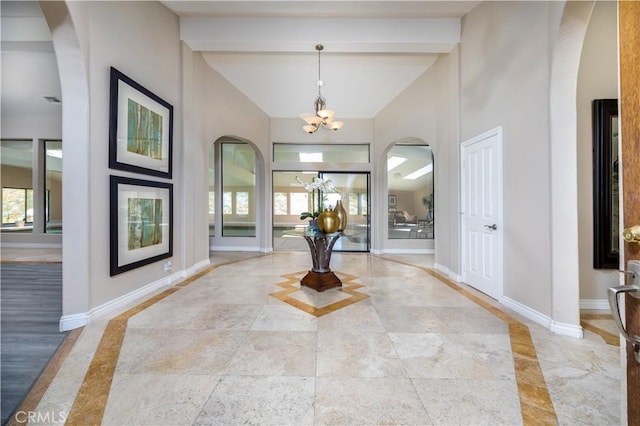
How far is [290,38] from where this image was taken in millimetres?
3984

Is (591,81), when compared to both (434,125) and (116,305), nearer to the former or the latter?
(434,125)

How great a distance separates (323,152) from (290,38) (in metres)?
2.86

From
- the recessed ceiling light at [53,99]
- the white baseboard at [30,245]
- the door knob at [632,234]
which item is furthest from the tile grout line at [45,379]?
the white baseboard at [30,245]

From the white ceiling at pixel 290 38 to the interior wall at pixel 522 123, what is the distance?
982 mm

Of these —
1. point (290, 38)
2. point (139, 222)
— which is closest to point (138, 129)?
point (139, 222)

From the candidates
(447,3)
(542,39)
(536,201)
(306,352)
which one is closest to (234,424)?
(306,352)

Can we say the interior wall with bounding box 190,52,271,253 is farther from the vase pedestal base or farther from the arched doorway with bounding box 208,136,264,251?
the vase pedestal base

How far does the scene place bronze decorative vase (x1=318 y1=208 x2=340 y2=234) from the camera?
350 cm

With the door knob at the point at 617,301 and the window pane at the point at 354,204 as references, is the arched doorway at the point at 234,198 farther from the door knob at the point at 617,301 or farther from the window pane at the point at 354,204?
the door knob at the point at 617,301

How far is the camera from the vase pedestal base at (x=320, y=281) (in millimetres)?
3498

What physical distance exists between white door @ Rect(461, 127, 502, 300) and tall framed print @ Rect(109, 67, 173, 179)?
14.3ft

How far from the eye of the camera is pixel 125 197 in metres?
2.99

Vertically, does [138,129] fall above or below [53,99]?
below

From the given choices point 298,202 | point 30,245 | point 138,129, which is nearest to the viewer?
point 138,129
